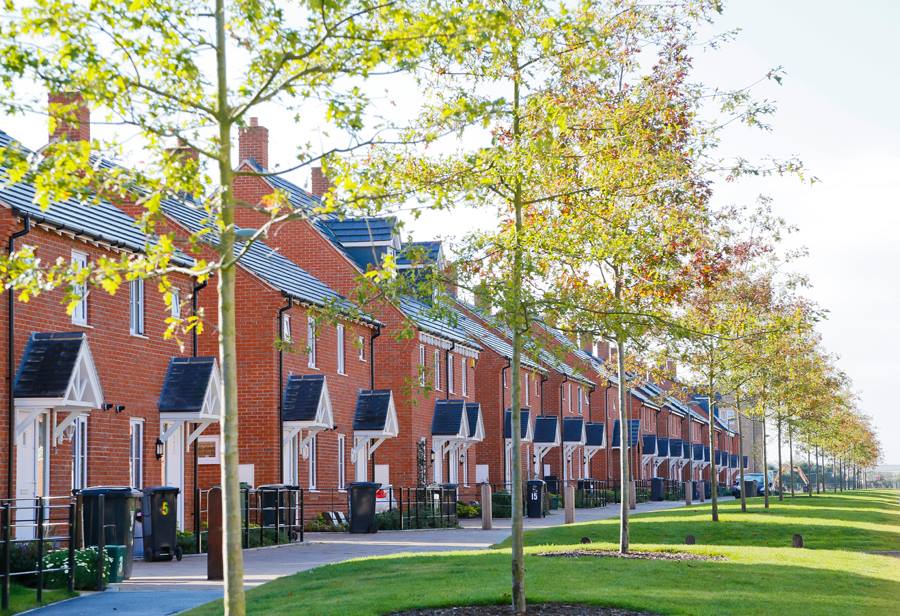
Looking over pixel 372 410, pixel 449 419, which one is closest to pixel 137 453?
pixel 372 410

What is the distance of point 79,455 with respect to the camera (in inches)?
900

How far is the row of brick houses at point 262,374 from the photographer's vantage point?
20750 mm

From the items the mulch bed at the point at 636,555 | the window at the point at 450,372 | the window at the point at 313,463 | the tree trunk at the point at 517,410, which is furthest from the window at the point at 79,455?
the window at the point at 450,372

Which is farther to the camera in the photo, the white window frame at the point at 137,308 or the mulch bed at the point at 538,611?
the white window frame at the point at 137,308

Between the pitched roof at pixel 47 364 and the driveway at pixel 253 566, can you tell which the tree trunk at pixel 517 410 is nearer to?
the driveway at pixel 253 566

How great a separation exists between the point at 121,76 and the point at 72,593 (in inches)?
378

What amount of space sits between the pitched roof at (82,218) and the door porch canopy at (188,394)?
2.19 metres

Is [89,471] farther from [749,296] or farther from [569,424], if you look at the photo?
[569,424]

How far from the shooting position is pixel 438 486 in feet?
129

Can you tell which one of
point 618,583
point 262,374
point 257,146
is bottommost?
point 618,583

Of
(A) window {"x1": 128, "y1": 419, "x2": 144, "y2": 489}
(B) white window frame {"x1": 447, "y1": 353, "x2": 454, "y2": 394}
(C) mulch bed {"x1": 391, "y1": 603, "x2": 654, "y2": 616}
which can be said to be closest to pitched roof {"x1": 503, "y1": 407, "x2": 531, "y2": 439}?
(B) white window frame {"x1": 447, "y1": 353, "x2": 454, "y2": 394}

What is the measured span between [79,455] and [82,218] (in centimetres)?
443

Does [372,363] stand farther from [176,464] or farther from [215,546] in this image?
[215,546]

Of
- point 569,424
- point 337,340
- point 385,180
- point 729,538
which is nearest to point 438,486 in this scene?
point 337,340
